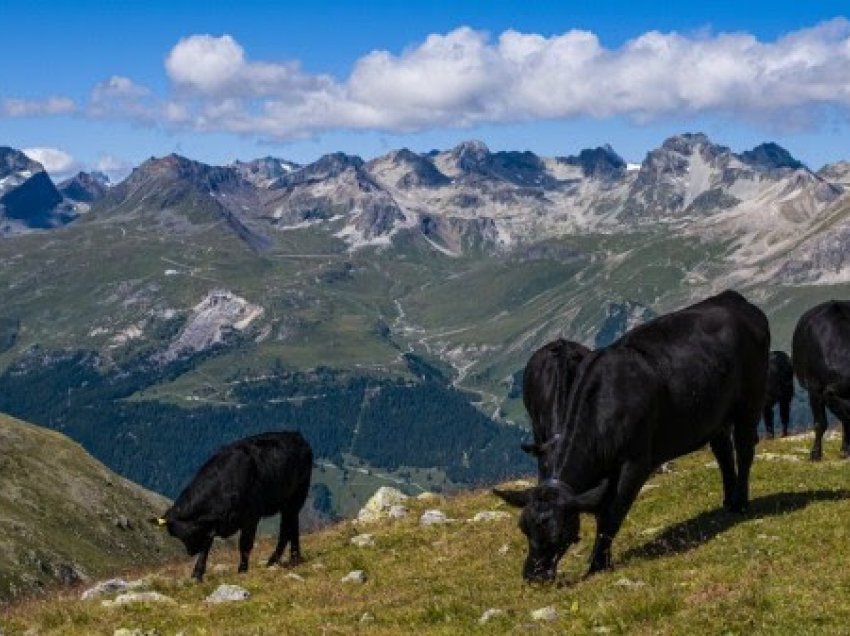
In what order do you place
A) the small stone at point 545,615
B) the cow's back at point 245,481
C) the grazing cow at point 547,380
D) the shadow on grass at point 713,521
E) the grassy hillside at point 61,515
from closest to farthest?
the small stone at point 545,615 < the shadow on grass at point 713,521 < the grazing cow at point 547,380 < the cow's back at point 245,481 < the grassy hillside at point 61,515

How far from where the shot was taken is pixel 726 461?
2294 centimetres

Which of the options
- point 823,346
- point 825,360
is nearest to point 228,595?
point 825,360

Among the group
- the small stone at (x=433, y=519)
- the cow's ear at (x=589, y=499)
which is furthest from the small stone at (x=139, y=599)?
the cow's ear at (x=589, y=499)

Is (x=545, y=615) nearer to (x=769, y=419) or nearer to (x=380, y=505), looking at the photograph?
(x=380, y=505)

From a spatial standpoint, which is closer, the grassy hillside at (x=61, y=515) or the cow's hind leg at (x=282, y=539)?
the cow's hind leg at (x=282, y=539)

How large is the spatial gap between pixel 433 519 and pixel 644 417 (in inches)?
509

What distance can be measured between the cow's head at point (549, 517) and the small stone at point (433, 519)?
12.3m

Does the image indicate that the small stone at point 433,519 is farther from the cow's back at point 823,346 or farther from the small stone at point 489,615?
the small stone at point 489,615

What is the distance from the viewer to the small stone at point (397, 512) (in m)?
34.6

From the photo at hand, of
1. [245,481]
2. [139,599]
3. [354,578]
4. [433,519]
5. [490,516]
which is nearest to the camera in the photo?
[139,599]

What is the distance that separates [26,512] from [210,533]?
268ft

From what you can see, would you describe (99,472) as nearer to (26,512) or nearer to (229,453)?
(26,512)

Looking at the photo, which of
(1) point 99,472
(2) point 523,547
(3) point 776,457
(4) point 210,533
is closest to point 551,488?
(2) point 523,547

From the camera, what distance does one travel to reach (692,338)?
69.0ft
